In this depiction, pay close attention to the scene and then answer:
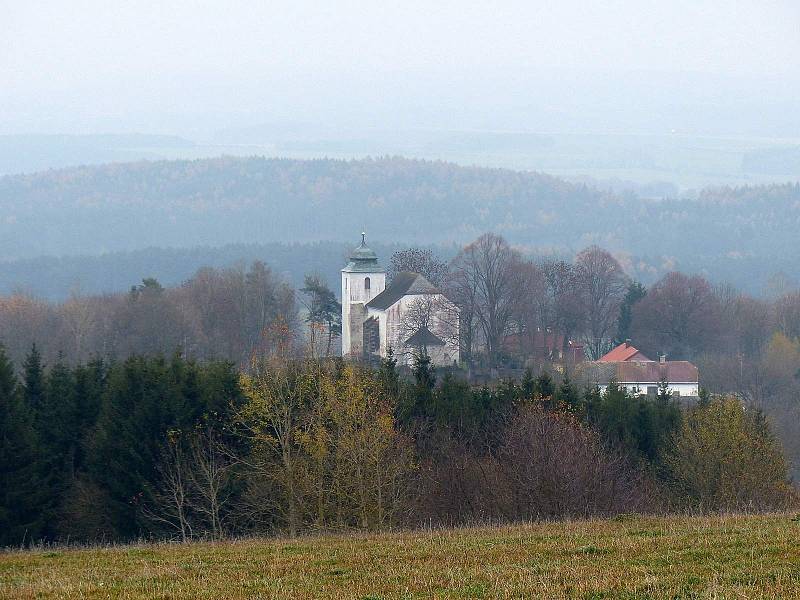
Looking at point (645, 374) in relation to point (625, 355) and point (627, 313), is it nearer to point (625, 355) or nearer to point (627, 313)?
point (625, 355)

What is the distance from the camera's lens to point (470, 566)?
1330cm

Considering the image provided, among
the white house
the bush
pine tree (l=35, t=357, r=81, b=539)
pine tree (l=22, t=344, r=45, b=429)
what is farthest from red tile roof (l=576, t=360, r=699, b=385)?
pine tree (l=35, t=357, r=81, b=539)

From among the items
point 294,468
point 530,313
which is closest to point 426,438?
point 294,468

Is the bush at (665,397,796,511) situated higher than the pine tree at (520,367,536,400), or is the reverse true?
the pine tree at (520,367,536,400)

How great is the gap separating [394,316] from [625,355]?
15365 mm

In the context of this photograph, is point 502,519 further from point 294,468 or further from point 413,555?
point 413,555

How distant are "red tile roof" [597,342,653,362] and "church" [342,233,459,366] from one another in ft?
32.4

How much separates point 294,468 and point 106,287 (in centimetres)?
14904

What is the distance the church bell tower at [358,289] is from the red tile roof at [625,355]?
16.9 meters

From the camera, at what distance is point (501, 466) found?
95.8ft

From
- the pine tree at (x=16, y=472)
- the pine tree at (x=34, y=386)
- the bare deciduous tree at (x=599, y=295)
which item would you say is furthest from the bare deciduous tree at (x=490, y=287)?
the pine tree at (x=16, y=472)

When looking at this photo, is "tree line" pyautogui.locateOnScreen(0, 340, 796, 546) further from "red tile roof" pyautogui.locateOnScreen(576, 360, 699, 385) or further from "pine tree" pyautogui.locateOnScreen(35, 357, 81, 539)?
"red tile roof" pyautogui.locateOnScreen(576, 360, 699, 385)

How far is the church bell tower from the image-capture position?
93.5 meters

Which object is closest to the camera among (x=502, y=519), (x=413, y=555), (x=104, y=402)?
(x=413, y=555)
